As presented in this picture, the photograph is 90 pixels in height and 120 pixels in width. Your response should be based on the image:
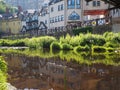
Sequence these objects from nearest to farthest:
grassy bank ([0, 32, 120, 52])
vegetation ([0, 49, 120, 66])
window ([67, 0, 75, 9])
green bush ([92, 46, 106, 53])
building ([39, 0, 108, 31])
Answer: vegetation ([0, 49, 120, 66]) → green bush ([92, 46, 106, 53]) → grassy bank ([0, 32, 120, 52]) → building ([39, 0, 108, 31]) → window ([67, 0, 75, 9])

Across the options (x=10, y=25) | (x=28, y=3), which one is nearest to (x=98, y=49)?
(x=10, y=25)

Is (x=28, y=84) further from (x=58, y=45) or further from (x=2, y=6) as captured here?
(x=2, y=6)

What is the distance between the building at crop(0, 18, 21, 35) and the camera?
351ft

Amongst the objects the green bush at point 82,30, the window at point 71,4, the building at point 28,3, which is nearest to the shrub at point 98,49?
the green bush at point 82,30

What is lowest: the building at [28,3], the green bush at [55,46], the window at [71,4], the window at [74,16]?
the green bush at [55,46]

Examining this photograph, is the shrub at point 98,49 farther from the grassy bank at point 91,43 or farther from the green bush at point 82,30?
the green bush at point 82,30

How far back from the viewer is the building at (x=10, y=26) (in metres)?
107

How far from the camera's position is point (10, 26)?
108938 mm

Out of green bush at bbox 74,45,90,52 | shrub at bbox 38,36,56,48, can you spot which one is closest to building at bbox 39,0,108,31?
shrub at bbox 38,36,56,48

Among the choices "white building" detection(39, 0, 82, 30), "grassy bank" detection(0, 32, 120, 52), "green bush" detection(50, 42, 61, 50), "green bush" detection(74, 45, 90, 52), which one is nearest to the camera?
"grassy bank" detection(0, 32, 120, 52)

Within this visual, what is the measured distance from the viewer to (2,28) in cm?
11100

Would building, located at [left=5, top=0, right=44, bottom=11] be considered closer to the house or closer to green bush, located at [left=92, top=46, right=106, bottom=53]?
the house

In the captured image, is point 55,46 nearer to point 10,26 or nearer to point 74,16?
point 74,16

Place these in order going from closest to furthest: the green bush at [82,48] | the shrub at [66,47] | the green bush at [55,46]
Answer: the green bush at [82,48]
the shrub at [66,47]
the green bush at [55,46]
